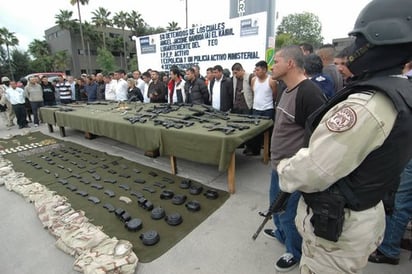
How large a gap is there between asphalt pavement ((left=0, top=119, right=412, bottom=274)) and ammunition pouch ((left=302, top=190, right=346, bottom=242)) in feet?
3.52

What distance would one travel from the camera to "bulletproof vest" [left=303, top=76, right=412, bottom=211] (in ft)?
2.62

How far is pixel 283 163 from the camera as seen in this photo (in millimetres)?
1027

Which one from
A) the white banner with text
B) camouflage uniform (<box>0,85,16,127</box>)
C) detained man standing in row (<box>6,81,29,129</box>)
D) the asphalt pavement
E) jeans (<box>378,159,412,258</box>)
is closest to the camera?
jeans (<box>378,159,412,258</box>)

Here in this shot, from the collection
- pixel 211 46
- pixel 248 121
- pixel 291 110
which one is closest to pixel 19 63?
pixel 211 46

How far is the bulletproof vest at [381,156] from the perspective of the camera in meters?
0.80

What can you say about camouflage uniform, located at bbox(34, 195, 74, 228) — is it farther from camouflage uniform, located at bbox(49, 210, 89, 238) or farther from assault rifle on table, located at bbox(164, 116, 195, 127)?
assault rifle on table, located at bbox(164, 116, 195, 127)

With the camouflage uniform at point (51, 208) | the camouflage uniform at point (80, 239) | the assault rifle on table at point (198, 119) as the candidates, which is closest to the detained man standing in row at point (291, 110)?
the camouflage uniform at point (80, 239)

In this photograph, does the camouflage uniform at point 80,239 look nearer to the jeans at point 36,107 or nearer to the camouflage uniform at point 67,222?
the camouflage uniform at point 67,222

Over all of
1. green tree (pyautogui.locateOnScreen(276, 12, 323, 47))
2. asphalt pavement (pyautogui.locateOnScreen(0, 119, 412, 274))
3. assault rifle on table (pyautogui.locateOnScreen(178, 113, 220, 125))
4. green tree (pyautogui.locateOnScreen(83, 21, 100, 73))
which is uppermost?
green tree (pyautogui.locateOnScreen(276, 12, 323, 47))

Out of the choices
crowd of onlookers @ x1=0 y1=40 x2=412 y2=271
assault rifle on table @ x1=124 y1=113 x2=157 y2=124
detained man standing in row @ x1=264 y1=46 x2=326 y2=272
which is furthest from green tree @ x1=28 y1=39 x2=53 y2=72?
detained man standing in row @ x1=264 y1=46 x2=326 y2=272

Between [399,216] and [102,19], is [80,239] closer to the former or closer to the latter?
[399,216]

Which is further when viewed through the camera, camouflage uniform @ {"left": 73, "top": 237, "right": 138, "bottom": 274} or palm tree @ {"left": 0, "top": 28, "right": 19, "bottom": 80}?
palm tree @ {"left": 0, "top": 28, "right": 19, "bottom": 80}

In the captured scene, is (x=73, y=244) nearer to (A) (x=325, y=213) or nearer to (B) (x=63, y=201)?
(B) (x=63, y=201)

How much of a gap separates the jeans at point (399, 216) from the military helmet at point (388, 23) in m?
1.28
